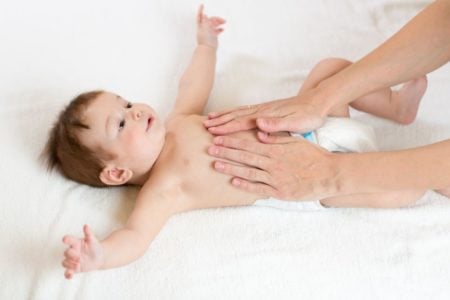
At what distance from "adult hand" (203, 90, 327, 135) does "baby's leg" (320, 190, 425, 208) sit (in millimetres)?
177

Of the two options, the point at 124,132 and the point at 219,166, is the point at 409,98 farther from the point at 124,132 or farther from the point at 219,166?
the point at 124,132

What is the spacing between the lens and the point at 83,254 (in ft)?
3.42

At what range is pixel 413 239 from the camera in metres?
1.22

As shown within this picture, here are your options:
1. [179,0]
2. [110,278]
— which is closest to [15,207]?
[110,278]

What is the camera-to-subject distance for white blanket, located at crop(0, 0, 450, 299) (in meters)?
1.16

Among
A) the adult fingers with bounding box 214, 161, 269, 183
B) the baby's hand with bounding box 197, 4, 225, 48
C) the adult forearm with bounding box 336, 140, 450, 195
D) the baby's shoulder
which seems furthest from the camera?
the baby's hand with bounding box 197, 4, 225, 48

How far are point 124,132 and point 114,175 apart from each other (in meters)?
Result: 0.10

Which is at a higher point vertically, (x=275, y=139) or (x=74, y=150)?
(x=275, y=139)

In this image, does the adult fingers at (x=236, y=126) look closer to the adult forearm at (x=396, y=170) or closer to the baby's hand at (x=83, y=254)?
the adult forearm at (x=396, y=170)

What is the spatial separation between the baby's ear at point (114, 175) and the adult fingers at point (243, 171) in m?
0.21

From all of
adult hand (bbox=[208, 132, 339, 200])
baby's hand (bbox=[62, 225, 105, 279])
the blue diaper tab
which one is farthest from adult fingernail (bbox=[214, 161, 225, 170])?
baby's hand (bbox=[62, 225, 105, 279])

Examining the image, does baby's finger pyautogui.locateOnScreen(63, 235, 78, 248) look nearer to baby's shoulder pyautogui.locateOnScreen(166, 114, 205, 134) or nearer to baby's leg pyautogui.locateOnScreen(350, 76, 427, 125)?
baby's shoulder pyautogui.locateOnScreen(166, 114, 205, 134)

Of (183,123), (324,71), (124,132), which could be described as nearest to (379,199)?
(324,71)

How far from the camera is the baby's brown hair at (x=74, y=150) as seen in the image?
4.14 feet
